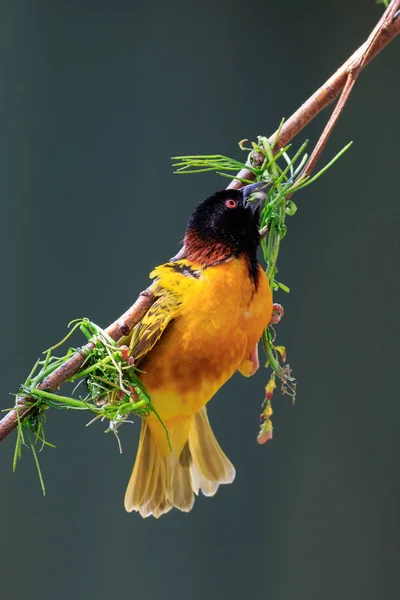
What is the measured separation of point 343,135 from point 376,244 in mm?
384

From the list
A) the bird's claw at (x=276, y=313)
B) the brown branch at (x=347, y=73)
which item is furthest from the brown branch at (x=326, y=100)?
the bird's claw at (x=276, y=313)

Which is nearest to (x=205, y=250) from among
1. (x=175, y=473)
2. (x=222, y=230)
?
(x=222, y=230)

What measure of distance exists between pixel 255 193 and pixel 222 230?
0.36ft

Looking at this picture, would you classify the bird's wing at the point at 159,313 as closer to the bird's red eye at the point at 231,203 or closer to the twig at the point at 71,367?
the twig at the point at 71,367

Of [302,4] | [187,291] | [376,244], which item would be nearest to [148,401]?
[187,291]

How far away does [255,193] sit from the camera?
1116 mm

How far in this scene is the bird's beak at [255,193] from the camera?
1.11m

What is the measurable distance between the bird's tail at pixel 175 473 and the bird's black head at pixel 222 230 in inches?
12.5

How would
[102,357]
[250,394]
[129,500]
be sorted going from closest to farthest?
[102,357] → [129,500] → [250,394]

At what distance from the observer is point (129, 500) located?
1.31m

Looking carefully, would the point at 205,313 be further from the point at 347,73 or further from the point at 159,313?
the point at 347,73

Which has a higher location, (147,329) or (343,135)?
(343,135)

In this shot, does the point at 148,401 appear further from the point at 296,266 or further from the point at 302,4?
the point at 302,4

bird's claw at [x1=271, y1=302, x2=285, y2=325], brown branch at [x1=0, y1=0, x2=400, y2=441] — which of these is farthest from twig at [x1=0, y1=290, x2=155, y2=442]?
bird's claw at [x1=271, y1=302, x2=285, y2=325]
